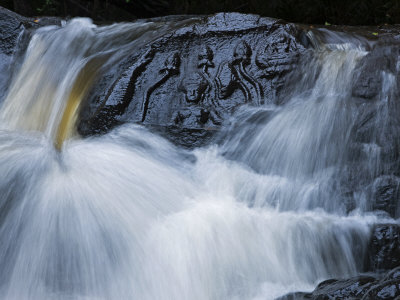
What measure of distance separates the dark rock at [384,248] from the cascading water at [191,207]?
76 mm

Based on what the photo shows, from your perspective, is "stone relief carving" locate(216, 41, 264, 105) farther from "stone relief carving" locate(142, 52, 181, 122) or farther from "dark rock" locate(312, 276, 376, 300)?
"dark rock" locate(312, 276, 376, 300)

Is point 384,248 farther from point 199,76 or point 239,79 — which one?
point 199,76

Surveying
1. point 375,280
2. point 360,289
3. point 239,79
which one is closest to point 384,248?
point 375,280

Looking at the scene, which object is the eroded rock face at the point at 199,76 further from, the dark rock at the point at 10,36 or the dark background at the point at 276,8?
the dark background at the point at 276,8

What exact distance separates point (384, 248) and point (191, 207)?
1447mm

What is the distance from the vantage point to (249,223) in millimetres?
3785

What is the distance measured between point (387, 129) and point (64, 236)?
2.71 meters

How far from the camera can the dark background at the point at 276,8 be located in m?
7.45

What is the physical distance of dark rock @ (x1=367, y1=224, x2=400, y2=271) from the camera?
3578mm

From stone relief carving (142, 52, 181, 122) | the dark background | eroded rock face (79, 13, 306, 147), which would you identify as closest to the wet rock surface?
eroded rock face (79, 13, 306, 147)

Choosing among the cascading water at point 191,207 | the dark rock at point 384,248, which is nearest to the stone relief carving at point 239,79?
the cascading water at point 191,207

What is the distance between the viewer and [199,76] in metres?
4.67

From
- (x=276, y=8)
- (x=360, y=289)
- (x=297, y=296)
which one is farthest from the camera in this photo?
(x=276, y=8)

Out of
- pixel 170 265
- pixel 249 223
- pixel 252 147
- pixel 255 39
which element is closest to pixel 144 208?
pixel 170 265
